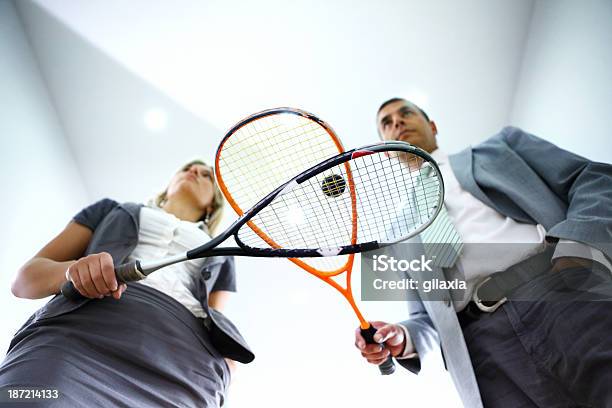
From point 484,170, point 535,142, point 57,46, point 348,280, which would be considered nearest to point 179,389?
point 348,280

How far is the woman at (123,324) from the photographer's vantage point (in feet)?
2.18

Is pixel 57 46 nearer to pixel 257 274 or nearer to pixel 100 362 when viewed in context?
pixel 257 274

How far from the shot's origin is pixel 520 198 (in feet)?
2.91

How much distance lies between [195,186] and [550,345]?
3.61 ft

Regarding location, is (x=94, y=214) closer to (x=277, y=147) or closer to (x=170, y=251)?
(x=170, y=251)

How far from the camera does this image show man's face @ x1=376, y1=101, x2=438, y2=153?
1.24 m

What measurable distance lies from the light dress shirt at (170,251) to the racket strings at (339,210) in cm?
26

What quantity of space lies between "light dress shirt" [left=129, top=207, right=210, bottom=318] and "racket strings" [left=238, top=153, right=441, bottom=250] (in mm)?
261

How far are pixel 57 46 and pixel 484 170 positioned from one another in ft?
6.15

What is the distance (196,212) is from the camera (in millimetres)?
1341

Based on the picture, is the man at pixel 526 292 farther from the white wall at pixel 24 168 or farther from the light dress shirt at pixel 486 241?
the white wall at pixel 24 168

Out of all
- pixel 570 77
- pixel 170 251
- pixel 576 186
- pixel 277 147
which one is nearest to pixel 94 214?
pixel 170 251

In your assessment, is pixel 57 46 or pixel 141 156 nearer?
pixel 57 46

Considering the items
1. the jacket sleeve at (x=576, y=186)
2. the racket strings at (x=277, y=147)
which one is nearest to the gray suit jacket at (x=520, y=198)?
the jacket sleeve at (x=576, y=186)
